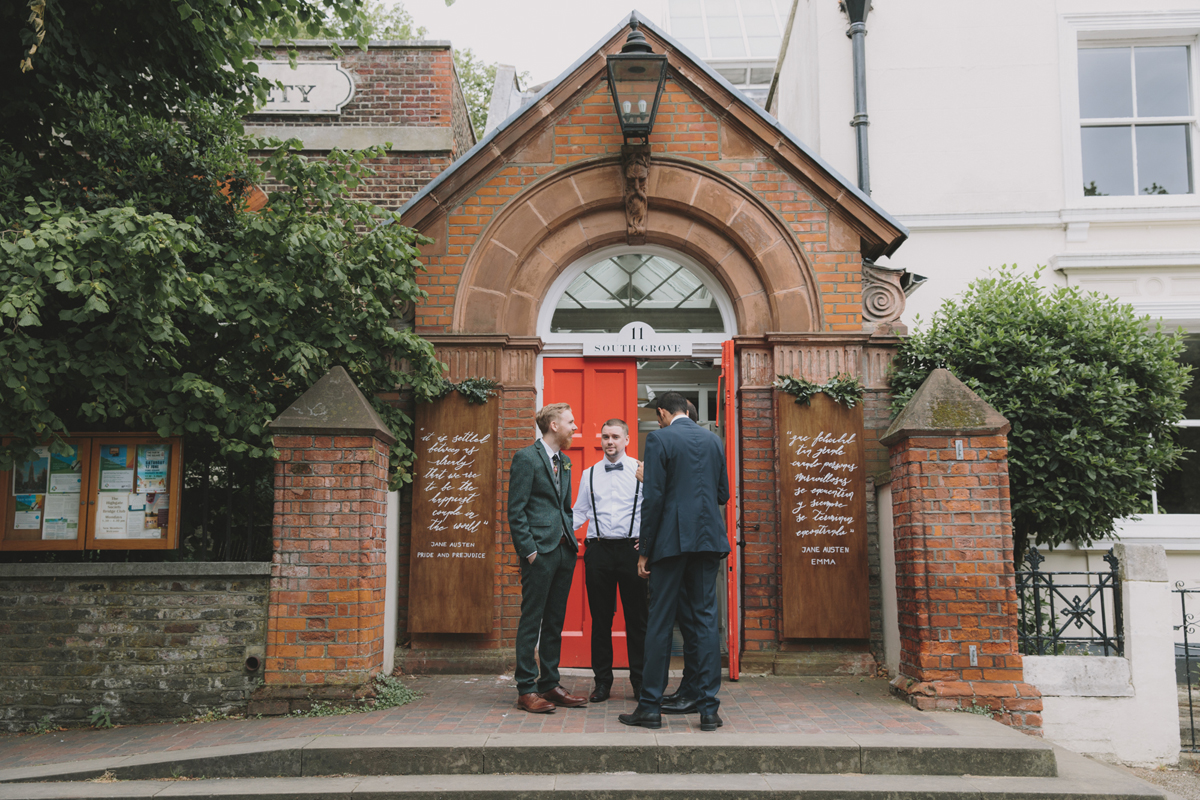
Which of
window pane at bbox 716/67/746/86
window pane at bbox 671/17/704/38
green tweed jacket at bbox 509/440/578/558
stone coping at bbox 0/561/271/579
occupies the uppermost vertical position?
window pane at bbox 671/17/704/38

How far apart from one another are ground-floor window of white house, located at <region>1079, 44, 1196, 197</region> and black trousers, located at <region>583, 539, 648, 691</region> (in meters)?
7.27

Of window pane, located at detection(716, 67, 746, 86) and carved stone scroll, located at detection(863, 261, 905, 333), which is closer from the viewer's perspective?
carved stone scroll, located at detection(863, 261, 905, 333)

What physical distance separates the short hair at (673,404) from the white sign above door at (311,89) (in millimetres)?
7191

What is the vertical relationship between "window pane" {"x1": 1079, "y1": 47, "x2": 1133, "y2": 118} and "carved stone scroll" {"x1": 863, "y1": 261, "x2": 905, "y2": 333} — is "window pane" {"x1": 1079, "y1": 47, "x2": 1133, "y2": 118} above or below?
above

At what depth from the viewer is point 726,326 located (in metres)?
7.72

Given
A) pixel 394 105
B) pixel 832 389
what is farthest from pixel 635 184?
pixel 394 105

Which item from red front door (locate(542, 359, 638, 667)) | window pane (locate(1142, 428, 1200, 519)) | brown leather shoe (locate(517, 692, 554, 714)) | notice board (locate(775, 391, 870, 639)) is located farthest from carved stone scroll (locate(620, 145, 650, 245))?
window pane (locate(1142, 428, 1200, 519))

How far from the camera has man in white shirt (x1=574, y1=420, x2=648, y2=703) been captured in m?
5.79

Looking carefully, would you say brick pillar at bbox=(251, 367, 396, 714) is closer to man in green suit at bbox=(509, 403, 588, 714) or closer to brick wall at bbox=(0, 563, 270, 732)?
brick wall at bbox=(0, 563, 270, 732)

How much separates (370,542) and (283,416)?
1016 mm

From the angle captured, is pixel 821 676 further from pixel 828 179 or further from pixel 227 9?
pixel 227 9

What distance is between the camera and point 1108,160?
9609mm

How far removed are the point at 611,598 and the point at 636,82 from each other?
4.14 metres

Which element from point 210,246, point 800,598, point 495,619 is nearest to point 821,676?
point 800,598
